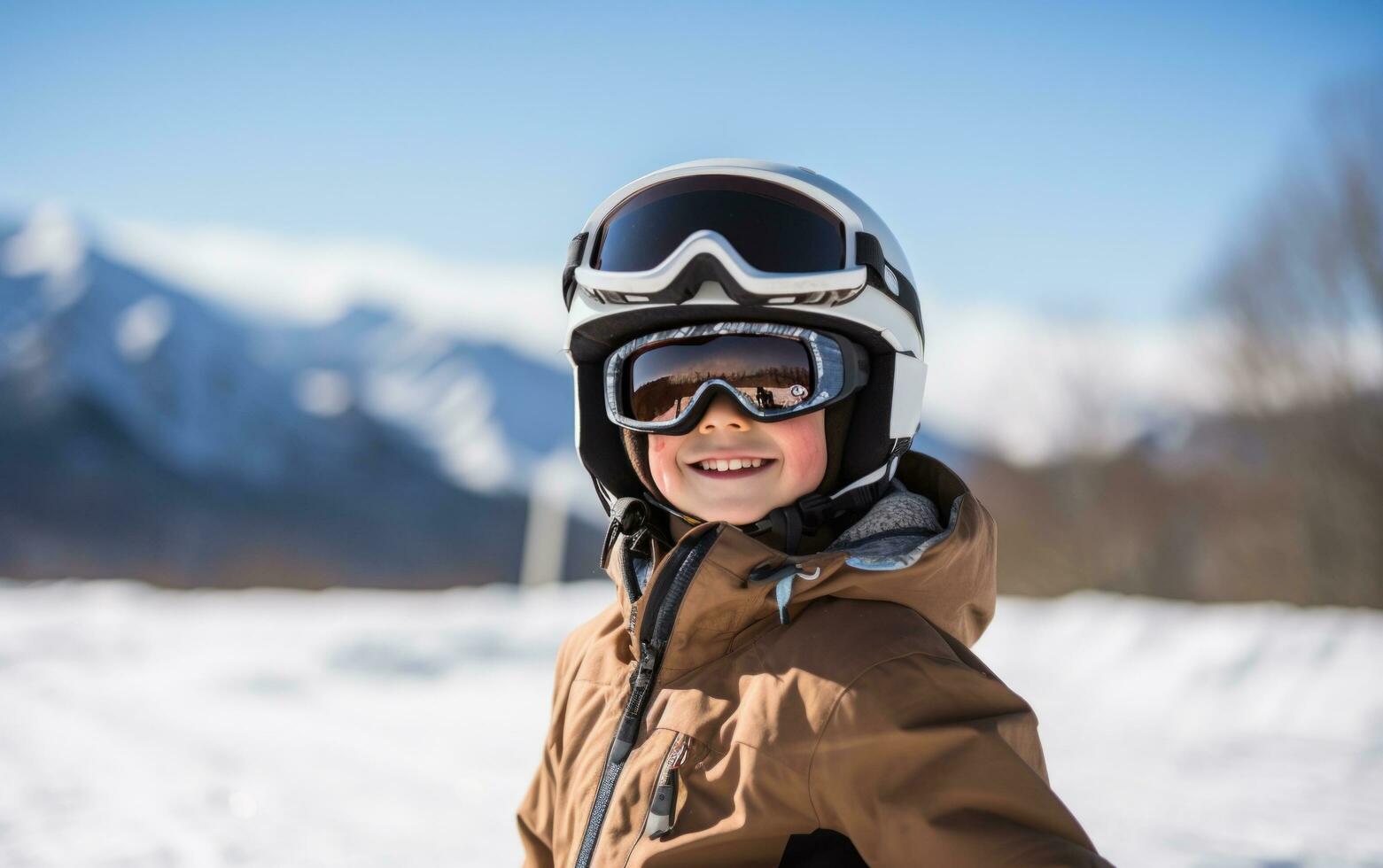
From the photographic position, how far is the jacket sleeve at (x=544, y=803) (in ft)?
6.89

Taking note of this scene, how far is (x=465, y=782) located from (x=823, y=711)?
3.30m

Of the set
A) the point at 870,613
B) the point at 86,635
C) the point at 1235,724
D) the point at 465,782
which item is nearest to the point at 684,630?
the point at 870,613

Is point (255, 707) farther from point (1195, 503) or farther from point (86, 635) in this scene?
point (1195, 503)

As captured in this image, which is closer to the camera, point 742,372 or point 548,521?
point 742,372

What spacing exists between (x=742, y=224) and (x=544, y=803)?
1.28 meters

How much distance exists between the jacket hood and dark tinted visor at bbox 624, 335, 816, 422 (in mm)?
295

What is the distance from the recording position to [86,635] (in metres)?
7.01

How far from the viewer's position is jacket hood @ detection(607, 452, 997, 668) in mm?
1641

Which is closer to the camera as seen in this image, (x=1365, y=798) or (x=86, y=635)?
(x=1365, y=798)

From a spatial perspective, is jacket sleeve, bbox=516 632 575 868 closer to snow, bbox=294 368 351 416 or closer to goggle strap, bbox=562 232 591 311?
goggle strap, bbox=562 232 591 311

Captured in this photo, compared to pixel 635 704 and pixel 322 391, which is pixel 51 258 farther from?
pixel 635 704

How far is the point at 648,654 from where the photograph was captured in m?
1.77

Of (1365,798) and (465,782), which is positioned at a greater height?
(1365,798)

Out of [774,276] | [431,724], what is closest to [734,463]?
[774,276]
